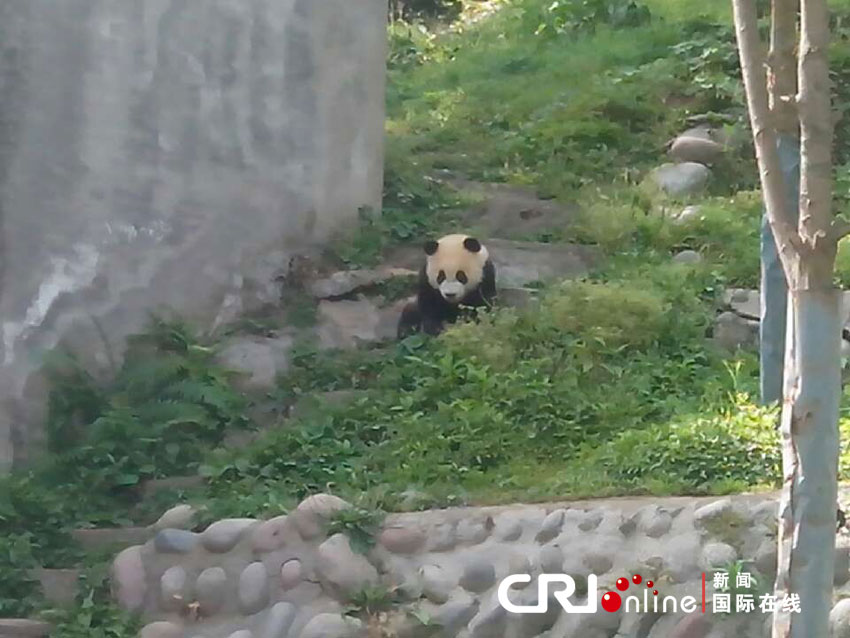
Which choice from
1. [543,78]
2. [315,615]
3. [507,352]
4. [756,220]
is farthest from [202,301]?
[543,78]

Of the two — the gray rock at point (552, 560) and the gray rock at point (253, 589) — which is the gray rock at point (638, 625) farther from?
the gray rock at point (253, 589)

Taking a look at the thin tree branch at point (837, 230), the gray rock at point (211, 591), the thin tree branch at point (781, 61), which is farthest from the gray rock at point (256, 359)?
the thin tree branch at point (837, 230)

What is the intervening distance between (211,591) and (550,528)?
52.2 inches

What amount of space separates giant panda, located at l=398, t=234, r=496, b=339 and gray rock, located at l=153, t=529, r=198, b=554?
2408 millimetres

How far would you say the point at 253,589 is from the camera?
207 inches

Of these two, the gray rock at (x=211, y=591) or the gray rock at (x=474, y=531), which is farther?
the gray rock at (x=211, y=591)

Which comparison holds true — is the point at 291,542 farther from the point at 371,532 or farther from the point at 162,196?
the point at 162,196

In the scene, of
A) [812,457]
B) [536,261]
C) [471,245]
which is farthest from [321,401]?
[812,457]

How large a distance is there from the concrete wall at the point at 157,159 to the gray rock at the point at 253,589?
214 cm

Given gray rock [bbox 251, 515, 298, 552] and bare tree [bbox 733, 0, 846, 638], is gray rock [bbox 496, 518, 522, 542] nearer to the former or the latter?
gray rock [bbox 251, 515, 298, 552]

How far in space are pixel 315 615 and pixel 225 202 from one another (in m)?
3.33

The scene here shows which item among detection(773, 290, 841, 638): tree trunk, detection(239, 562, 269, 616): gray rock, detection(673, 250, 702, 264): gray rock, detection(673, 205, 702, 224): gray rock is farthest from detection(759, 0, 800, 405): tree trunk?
detection(673, 205, 702, 224): gray rock

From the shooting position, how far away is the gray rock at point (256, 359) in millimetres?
7367

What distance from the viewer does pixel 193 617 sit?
530cm
